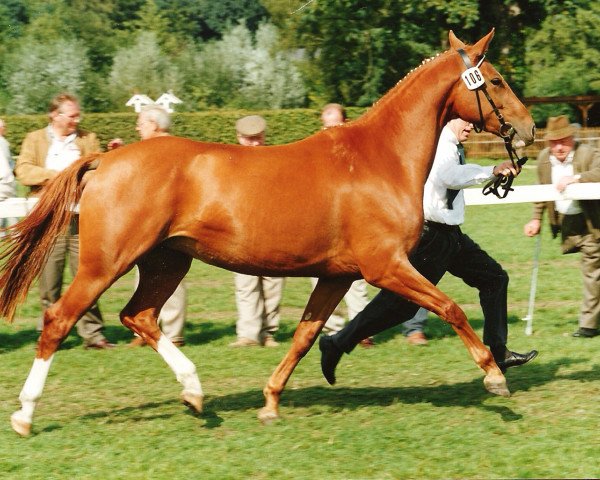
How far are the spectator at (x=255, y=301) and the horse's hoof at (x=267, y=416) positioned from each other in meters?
2.42

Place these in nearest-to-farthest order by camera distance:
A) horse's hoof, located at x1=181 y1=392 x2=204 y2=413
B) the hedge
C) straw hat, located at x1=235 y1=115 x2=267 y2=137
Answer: horse's hoof, located at x1=181 y1=392 x2=204 y2=413, straw hat, located at x1=235 y1=115 x2=267 y2=137, the hedge

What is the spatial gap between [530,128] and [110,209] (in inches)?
107

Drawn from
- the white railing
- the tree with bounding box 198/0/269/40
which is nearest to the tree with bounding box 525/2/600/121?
the white railing

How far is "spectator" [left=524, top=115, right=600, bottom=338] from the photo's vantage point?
8.52 metres

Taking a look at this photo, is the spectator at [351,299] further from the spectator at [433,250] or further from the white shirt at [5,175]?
the white shirt at [5,175]

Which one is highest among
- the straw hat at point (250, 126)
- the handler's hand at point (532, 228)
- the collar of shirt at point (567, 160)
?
the straw hat at point (250, 126)

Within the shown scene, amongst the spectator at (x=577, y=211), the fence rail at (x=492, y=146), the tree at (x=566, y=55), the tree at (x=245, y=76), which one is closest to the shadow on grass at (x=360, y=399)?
the spectator at (x=577, y=211)

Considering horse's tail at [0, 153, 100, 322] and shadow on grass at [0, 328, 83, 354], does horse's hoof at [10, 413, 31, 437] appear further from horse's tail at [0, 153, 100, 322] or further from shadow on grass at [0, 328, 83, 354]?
shadow on grass at [0, 328, 83, 354]

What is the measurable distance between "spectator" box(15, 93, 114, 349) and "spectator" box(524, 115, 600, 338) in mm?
3986

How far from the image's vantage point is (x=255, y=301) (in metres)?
8.61

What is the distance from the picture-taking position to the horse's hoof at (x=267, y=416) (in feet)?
20.0

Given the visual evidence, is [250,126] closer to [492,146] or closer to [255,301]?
[255,301]

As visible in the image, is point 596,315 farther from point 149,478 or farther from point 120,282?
point 120,282

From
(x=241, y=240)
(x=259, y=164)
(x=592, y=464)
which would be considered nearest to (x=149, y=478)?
(x=241, y=240)
